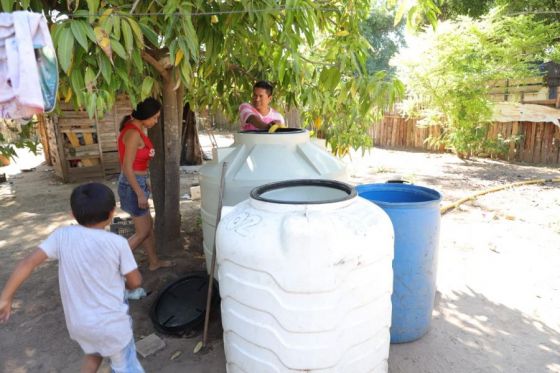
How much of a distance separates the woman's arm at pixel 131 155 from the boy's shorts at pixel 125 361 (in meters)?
1.46

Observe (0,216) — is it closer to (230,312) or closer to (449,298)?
(230,312)

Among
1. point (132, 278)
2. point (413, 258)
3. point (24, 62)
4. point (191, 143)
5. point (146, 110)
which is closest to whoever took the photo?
point (24, 62)

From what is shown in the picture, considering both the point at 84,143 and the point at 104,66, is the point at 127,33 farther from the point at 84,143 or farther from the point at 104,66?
the point at 84,143

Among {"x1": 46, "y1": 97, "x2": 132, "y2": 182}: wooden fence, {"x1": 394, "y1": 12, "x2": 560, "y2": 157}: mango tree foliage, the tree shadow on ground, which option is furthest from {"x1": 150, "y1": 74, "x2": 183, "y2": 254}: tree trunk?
{"x1": 394, "y1": 12, "x2": 560, "y2": 157}: mango tree foliage

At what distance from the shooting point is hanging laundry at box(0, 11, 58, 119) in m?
1.66

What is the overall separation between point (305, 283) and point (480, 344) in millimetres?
1747

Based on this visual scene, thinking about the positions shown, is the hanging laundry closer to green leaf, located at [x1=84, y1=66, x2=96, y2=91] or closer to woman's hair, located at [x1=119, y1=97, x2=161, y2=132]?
green leaf, located at [x1=84, y1=66, x2=96, y2=91]

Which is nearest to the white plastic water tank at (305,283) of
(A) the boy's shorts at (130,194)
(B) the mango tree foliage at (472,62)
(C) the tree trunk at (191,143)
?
(A) the boy's shorts at (130,194)

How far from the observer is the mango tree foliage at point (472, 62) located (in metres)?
9.32

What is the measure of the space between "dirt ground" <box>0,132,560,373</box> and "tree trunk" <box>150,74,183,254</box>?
0.24 meters

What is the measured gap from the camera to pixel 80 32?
1.71m

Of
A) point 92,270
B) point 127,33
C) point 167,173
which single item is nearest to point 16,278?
point 92,270

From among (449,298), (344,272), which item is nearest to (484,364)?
(449,298)

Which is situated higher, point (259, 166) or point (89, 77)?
point (89, 77)
